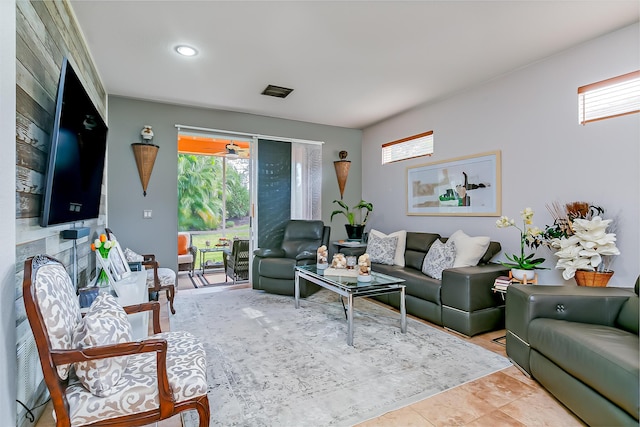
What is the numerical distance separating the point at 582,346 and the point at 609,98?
2247mm

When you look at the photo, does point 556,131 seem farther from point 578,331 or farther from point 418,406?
point 418,406

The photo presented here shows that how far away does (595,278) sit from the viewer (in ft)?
8.34

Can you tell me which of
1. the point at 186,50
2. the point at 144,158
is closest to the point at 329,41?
the point at 186,50

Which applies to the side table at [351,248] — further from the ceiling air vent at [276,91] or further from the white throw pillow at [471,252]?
the ceiling air vent at [276,91]

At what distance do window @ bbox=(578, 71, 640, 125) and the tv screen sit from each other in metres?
3.95

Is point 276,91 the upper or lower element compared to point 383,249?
upper

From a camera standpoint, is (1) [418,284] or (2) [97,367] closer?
(2) [97,367]

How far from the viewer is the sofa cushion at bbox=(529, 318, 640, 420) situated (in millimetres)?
1437

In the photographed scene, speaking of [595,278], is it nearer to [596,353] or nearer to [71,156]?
[596,353]

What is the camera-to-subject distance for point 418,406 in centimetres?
188

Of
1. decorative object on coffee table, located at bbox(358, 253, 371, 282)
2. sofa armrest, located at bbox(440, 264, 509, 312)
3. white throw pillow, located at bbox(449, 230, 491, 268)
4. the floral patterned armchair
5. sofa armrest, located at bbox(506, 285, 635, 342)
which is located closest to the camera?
the floral patterned armchair

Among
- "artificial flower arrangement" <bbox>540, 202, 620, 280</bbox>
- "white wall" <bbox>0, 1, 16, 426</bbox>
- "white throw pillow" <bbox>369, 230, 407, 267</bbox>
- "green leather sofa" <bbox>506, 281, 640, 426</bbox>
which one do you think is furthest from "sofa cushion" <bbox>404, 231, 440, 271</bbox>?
"white wall" <bbox>0, 1, 16, 426</bbox>

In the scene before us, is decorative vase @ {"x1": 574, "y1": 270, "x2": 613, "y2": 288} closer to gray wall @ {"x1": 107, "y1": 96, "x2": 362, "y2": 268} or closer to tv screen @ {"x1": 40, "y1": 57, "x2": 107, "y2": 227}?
tv screen @ {"x1": 40, "y1": 57, "x2": 107, "y2": 227}

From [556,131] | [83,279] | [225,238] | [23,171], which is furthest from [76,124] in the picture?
[225,238]
